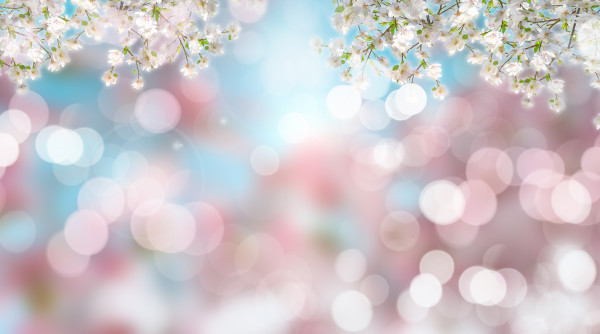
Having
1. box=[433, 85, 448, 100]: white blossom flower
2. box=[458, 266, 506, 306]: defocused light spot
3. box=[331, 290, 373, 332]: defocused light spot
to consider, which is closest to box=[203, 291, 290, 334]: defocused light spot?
box=[331, 290, 373, 332]: defocused light spot

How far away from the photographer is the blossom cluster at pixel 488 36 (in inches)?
125

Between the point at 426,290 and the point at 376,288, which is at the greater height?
the point at 426,290

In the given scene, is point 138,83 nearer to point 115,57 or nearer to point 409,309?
point 115,57

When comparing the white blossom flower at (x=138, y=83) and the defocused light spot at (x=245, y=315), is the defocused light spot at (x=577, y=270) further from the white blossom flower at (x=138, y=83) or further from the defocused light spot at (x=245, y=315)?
the white blossom flower at (x=138, y=83)

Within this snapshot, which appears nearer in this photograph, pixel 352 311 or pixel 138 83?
pixel 138 83

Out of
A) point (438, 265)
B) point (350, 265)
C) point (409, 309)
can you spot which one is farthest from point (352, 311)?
point (438, 265)

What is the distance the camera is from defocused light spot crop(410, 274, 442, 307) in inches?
480

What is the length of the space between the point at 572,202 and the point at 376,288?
5880 mm

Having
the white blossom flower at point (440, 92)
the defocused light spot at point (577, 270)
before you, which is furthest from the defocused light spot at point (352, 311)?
the white blossom flower at point (440, 92)

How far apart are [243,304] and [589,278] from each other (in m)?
8.24

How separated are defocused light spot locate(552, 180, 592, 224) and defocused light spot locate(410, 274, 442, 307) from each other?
13.4 ft

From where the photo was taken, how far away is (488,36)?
3.43 metres

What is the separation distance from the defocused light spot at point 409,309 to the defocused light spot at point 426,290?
124 millimetres

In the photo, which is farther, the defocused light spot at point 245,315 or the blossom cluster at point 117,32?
the defocused light spot at point 245,315
